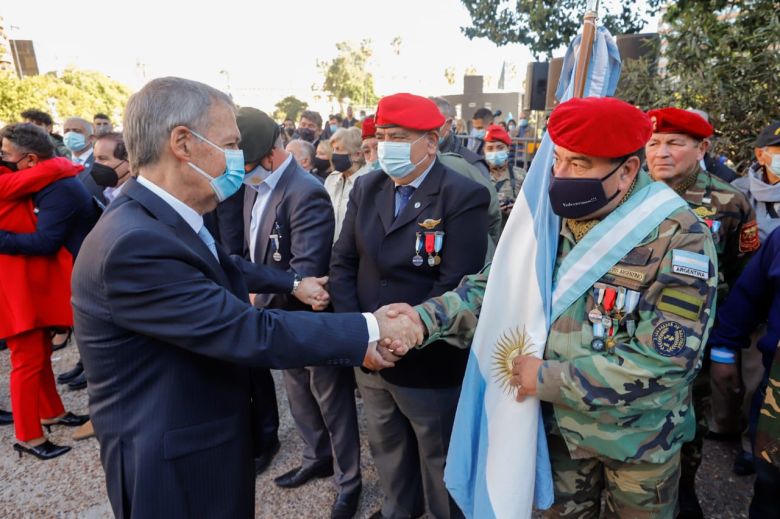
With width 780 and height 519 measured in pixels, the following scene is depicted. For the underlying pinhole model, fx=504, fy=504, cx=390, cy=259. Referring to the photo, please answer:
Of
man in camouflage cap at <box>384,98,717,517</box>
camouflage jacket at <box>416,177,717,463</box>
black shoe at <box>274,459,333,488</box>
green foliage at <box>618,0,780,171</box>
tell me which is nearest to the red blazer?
black shoe at <box>274,459,333,488</box>

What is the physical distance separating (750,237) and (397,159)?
200 centimetres

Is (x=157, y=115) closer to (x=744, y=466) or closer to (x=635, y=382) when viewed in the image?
(x=635, y=382)

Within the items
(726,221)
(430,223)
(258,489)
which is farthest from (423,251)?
(258,489)

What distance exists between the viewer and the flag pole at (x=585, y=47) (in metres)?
1.95

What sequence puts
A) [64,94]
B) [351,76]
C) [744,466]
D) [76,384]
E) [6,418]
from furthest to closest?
[351,76] → [64,94] → [76,384] → [6,418] → [744,466]

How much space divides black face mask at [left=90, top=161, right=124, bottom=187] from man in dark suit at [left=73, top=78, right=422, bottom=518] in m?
2.60

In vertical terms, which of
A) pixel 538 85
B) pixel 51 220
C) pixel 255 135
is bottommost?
pixel 51 220

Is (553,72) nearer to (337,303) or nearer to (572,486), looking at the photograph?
(337,303)

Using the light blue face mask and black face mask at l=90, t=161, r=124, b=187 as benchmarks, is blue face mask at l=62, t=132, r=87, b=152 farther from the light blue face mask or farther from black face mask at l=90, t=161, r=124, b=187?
the light blue face mask

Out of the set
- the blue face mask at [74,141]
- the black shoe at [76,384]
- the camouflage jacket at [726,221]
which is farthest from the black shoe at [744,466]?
the blue face mask at [74,141]

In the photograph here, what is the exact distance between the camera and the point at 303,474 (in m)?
3.35

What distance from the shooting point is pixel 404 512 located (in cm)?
283

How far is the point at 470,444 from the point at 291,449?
6.91 ft

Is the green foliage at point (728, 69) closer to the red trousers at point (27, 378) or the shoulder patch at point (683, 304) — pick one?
the shoulder patch at point (683, 304)
